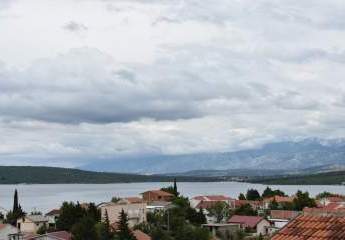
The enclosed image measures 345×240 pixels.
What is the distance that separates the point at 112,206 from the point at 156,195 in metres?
25.8

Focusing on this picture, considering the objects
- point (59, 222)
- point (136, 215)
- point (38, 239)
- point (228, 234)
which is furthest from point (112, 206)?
point (38, 239)

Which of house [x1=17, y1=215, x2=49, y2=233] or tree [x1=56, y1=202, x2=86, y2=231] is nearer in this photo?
tree [x1=56, y1=202, x2=86, y2=231]

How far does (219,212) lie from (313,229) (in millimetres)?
80365

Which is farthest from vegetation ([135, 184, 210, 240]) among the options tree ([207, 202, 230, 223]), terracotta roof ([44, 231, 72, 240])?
terracotta roof ([44, 231, 72, 240])

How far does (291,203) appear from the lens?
9706 cm

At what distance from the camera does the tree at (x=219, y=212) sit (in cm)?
9014

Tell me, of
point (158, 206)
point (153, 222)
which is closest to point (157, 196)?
point (158, 206)

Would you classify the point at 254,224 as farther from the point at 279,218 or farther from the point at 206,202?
the point at 206,202

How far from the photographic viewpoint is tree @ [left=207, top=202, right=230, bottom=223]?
296ft

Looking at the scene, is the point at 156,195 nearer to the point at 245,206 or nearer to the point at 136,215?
the point at 245,206

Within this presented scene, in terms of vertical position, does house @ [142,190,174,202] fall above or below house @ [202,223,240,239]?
above

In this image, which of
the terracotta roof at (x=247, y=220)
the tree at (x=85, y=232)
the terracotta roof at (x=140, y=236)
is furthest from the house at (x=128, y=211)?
the tree at (x=85, y=232)

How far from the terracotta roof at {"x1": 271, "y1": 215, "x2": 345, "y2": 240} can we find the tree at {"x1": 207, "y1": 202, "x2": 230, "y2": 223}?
7769cm

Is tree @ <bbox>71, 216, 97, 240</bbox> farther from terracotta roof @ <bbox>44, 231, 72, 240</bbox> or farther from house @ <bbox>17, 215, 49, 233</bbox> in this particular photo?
house @ <bbox>17, 215, 49, 233</bbox>
